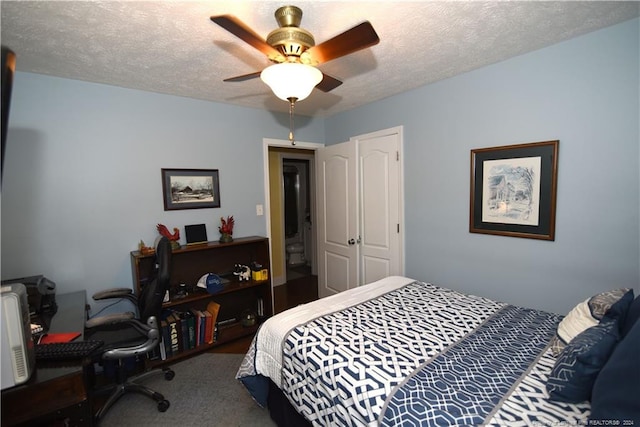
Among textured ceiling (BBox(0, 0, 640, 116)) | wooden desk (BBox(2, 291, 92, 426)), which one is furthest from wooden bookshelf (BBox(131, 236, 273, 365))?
textured ceiling (BBox(0, 0, 640, 116))

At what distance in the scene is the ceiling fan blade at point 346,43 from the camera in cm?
122

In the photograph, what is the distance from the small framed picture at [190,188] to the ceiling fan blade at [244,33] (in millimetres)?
1718

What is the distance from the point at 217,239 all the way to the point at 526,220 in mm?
2726

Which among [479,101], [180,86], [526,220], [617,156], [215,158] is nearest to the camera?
[617,156]

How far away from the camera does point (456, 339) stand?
1.49 m

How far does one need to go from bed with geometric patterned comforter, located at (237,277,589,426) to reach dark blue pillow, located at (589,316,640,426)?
131mm

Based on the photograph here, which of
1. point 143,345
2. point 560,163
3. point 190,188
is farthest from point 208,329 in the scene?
point 560,163

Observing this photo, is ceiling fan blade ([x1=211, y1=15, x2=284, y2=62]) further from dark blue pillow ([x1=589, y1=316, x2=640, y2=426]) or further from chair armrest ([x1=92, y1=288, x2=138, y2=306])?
chair armrest ([x1=92, y1=288, x2=138, y2=306])

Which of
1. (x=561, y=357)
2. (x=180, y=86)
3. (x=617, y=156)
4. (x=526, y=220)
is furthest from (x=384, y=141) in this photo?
(x=561, y=357)

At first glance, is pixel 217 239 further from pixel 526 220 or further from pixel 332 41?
pixel 526 220

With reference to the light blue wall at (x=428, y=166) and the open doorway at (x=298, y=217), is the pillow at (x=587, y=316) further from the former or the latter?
the open doorway at (x=298, y=217)

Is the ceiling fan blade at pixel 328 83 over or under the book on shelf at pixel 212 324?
over

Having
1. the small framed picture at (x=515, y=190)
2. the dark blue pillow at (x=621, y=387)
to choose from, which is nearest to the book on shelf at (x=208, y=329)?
the small framed picture at (x=515, y=190)

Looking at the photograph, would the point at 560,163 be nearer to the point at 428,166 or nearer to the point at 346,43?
the point at 428,166
